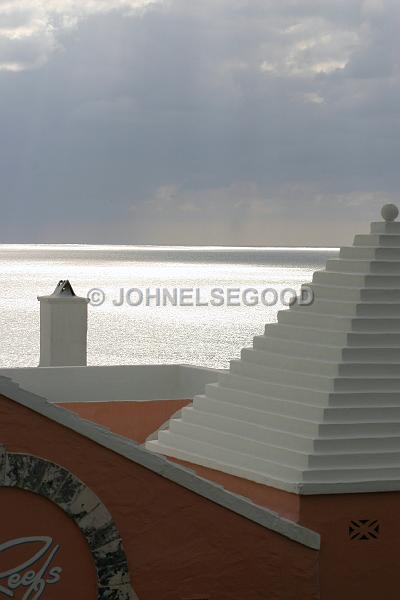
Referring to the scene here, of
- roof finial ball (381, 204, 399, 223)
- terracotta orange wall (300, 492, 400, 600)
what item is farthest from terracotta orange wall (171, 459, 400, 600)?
roof finial ball (381, 204, 399, 223)

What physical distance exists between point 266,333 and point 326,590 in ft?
11.8

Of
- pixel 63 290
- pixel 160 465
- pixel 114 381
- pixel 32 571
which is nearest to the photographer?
pixel 32 571

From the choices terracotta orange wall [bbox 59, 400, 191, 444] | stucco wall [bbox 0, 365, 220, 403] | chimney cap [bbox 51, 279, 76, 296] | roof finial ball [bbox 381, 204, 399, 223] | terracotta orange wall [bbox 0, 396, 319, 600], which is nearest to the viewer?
terracotta orange wall [bbox 0, 396, 319, 600]

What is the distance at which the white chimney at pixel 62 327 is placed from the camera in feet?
84.0

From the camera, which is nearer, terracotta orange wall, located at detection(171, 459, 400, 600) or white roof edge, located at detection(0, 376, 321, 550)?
white roof edge, located at detection(0, 376, 321, 550)

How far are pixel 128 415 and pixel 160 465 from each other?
31.8 feet

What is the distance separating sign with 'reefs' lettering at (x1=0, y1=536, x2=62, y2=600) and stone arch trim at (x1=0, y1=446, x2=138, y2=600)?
0.37 metres

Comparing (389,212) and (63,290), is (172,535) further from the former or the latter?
(63,290)

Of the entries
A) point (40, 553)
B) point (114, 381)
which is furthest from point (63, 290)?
point (40, 553)

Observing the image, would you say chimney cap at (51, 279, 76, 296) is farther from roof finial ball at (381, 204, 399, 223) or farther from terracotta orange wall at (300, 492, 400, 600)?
terracotta orange wall at (300, 492, 400, 600)

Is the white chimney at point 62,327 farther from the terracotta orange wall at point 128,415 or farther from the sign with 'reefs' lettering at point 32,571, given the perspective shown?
the sign with 'reefs' lettering at point 32,571

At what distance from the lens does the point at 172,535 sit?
13102mm

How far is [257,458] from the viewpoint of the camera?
51.7 feet

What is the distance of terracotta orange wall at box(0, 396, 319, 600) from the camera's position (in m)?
12.7
